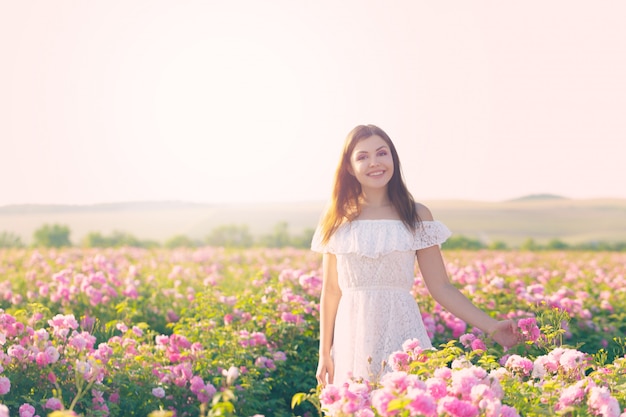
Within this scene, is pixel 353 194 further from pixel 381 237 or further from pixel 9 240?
pixel 9 240

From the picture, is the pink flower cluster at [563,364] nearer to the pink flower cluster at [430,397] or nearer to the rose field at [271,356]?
the rose field at [271,356]

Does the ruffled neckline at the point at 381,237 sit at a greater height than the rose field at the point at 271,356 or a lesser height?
greater

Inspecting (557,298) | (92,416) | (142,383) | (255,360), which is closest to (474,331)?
(557,298)

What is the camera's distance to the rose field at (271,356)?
2.64 m

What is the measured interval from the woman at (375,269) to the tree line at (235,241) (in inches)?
536

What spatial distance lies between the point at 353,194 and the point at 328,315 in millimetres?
633

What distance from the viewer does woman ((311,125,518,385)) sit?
3725mm

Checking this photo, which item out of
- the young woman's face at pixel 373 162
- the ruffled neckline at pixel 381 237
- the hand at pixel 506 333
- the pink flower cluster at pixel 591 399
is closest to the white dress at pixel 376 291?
the ruffled neckline at pixel 381 237

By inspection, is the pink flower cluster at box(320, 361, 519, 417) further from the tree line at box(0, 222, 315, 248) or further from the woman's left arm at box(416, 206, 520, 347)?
the tree line at box(0, 222, 315, 248)

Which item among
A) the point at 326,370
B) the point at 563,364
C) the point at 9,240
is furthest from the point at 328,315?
the point at 9,240

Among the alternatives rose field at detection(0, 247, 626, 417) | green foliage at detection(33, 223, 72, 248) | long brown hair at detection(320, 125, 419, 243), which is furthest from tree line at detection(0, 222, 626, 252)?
long brown hair at detection(320, 125, 419, 243)

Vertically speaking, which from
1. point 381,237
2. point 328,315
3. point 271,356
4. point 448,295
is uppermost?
point 381,237

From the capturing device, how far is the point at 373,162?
12.4 feet

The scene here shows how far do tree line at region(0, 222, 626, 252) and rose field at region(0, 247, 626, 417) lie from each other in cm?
957
